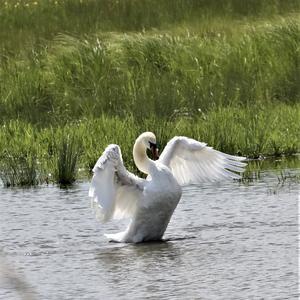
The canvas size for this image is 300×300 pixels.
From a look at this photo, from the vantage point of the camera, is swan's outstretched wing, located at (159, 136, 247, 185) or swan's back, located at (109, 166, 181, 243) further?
swan's outstretched wing, located at (159, 136, 247, 185)

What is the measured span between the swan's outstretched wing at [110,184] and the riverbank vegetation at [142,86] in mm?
3050

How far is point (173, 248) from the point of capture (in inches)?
360

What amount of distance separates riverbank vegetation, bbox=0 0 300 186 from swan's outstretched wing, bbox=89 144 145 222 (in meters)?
3.05

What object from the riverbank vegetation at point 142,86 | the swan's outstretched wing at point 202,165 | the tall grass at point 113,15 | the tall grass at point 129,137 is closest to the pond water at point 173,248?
the swan's outstretched wing at point 202,165

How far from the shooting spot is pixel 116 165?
944cm

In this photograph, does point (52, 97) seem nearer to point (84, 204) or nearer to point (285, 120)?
point (285, 120)

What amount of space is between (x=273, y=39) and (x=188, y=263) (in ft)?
31.3

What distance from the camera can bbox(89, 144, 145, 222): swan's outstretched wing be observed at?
935 centimetres

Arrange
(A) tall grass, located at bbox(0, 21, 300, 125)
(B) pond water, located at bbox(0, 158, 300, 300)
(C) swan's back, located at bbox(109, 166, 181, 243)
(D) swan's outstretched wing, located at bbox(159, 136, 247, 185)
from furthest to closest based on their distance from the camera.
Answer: (A) tall grass, located at bbox(0, 21, 300, 125) < (D) swan's outstretched wing, located at bbox(159, 136, 247, 185) < (C) swan's back, located at bbox(109, 166, 181, 243) < (B) pond water, located at bbox(0, 158, 300, 300)

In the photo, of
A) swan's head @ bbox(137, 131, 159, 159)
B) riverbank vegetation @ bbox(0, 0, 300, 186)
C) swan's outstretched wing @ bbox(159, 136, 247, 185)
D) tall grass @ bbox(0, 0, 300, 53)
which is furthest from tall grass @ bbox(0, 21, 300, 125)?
swan's head @ bbox(137, 131, 159, 159)

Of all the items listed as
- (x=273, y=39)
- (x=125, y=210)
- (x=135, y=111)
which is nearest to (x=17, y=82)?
(x=135, y=111)

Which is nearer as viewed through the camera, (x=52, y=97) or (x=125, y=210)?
(x=125, y=210)

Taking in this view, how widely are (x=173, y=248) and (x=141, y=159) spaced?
0.86 m

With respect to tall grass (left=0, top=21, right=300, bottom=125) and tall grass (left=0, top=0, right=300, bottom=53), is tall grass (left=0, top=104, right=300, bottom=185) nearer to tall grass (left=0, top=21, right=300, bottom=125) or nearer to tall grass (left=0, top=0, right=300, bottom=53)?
tall grass (left=0, top=21, right=300, bottom=125)
